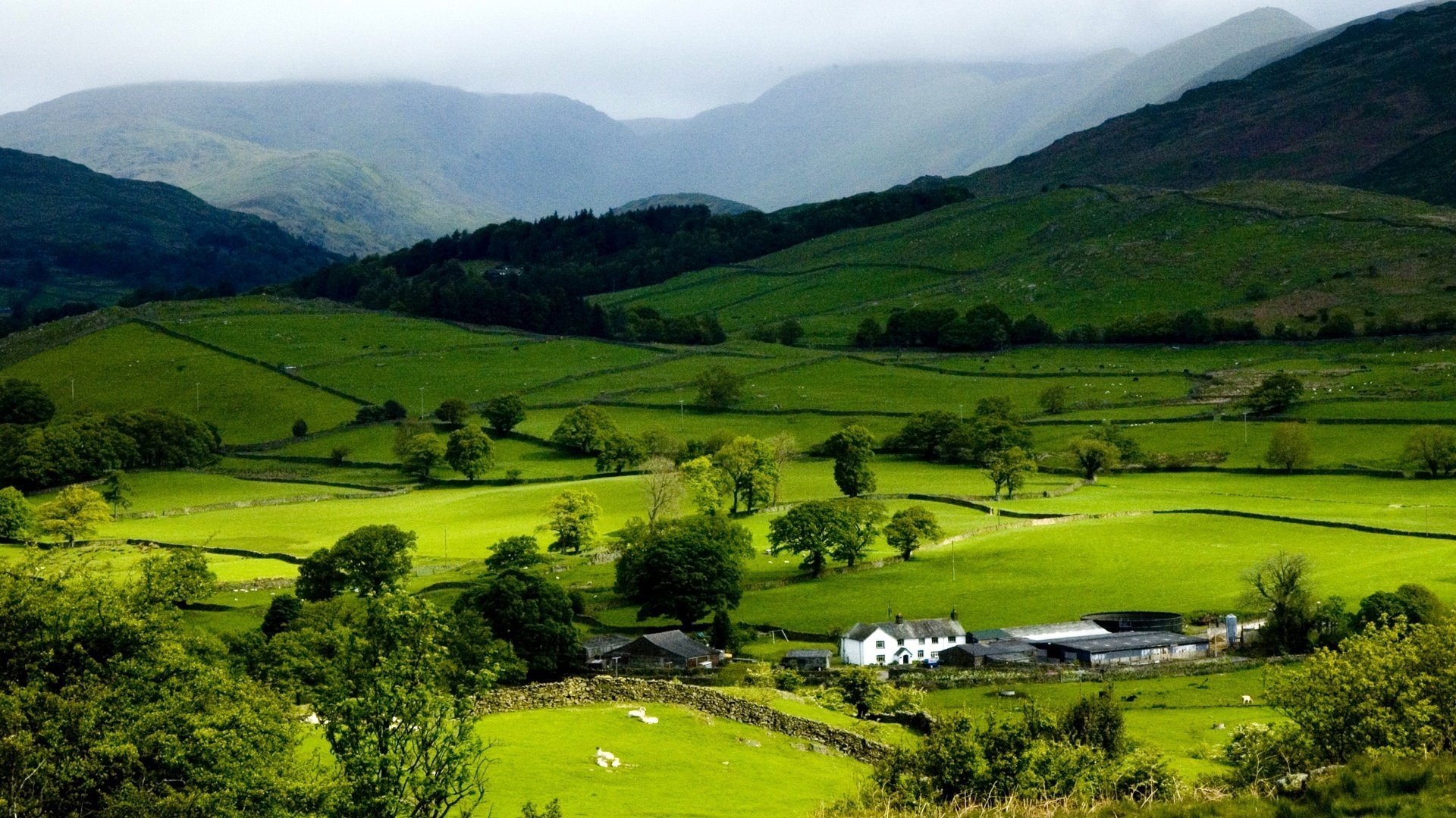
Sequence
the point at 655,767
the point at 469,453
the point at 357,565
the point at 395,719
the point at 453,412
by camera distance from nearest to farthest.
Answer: the point at 395,719
the point at 655,767
the point at 357,565
the point at 469,453
the point at 453,412

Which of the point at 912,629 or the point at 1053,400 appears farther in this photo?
the point at 1053,400

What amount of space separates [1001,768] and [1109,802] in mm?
8531

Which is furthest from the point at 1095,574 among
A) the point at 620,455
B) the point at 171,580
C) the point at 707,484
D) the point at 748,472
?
the point at 171,580

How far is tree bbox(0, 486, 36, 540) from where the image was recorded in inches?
3521

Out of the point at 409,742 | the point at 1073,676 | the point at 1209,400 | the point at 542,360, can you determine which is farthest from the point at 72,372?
the point at 409,742

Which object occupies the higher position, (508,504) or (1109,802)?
(1109,802)

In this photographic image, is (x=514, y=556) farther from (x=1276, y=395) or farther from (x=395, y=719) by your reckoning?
(x=1276, y=395)

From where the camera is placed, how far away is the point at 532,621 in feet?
192

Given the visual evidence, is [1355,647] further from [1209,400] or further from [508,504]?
[1209,400]

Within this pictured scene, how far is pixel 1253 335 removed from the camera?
168 m

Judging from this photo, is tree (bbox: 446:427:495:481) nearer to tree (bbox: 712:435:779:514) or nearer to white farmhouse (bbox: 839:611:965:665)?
tree (bbox: 712:435:779:514)

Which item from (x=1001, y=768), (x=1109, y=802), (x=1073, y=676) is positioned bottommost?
(x=1073, y=676)

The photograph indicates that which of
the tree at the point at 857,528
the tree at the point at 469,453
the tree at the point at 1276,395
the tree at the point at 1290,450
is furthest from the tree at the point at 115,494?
the tree at the point at 1276,395

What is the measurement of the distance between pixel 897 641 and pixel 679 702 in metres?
24.4
